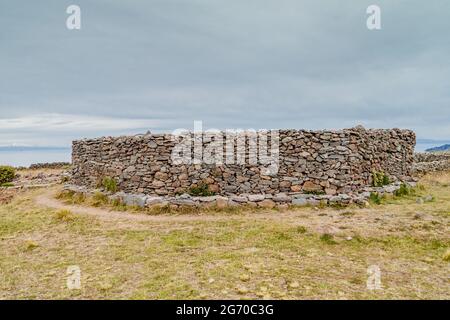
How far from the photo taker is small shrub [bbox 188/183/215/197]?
13.0 m

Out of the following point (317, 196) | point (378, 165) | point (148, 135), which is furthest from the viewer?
point (378, 165)

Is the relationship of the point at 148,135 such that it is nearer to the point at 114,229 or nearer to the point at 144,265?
the point at 114,229

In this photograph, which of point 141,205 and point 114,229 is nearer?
point 114,229

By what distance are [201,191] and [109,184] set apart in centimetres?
449

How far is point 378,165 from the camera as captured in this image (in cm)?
1562

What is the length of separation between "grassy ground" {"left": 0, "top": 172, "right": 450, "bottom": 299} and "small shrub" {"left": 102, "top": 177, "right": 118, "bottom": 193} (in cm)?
198

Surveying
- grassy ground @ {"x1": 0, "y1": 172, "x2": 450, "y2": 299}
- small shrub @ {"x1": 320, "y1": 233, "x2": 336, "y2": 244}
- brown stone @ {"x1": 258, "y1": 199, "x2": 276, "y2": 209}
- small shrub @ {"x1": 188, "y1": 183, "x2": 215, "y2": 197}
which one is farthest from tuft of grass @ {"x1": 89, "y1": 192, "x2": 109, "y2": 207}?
small shrub @ {"x1": 320, "y1": 233, "x2": 336, "y2": 244}

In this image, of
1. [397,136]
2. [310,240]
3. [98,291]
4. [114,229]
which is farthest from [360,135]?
[98,291]

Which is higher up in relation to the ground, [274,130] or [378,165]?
[274,130]

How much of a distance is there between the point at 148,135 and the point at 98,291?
8391 mm

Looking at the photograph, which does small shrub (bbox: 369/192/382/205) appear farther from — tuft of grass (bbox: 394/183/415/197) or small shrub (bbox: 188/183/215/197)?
small shrub (bbox: 188/183/215/197)

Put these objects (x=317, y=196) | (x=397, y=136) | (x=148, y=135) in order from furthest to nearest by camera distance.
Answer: (x=397, y=136) < (x=148, y=135) < (x=317, y=196)

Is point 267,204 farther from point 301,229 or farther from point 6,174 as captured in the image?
point 6,174

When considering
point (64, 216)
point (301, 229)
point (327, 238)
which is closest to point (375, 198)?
point (301, 229)
